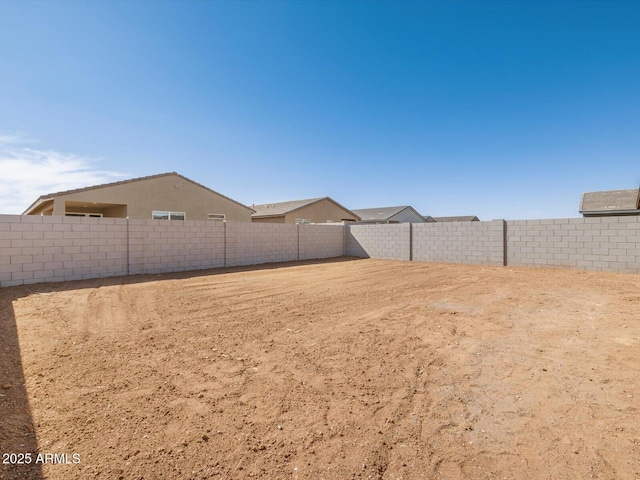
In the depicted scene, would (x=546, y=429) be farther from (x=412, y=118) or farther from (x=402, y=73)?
(x=412, y=118)

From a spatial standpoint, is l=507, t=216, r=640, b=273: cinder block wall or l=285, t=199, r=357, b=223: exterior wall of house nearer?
l=507, t=216, r=640, b=273: cinder block wall

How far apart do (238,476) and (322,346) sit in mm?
2013

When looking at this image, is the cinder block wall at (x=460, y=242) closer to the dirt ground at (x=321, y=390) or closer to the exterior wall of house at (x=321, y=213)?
the dirt ground at (x=321, y=390)

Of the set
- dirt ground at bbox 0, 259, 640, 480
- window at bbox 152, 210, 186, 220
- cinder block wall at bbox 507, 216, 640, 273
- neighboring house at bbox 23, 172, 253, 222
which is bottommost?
dirt ground at bbox 0, 259, 640, 480

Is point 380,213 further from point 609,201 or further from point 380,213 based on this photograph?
point 609,201

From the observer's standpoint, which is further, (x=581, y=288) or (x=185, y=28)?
(x=185, y=28)

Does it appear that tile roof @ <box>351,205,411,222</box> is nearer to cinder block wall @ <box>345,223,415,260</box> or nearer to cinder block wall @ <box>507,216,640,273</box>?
cinder block wall @ <box>345,223,415,260</box>

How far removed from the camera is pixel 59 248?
301 inches


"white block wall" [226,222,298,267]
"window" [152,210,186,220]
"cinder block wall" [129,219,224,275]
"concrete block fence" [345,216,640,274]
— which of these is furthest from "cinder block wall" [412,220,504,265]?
"window" [152,210,186,220]

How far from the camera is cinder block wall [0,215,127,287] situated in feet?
22.8

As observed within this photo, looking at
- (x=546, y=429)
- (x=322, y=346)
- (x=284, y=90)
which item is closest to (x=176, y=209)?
(x=284, y=90)

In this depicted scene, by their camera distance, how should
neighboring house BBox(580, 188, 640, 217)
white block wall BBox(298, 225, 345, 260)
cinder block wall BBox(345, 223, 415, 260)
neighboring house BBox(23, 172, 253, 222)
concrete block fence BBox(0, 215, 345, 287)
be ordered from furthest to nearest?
neighboring house BBox(580, 188, 640, 217)
white block wall BBox(298, 225, 345, 260)
cinder block wall BBox(345, 223, 415, 260)
neighboring house BBox(23, 172, 253, 222)
concrete block fence BBox(0, 215, 345, 287)

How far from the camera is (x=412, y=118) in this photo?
1451 cm

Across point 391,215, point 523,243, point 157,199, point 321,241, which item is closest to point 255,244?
point 321,241
